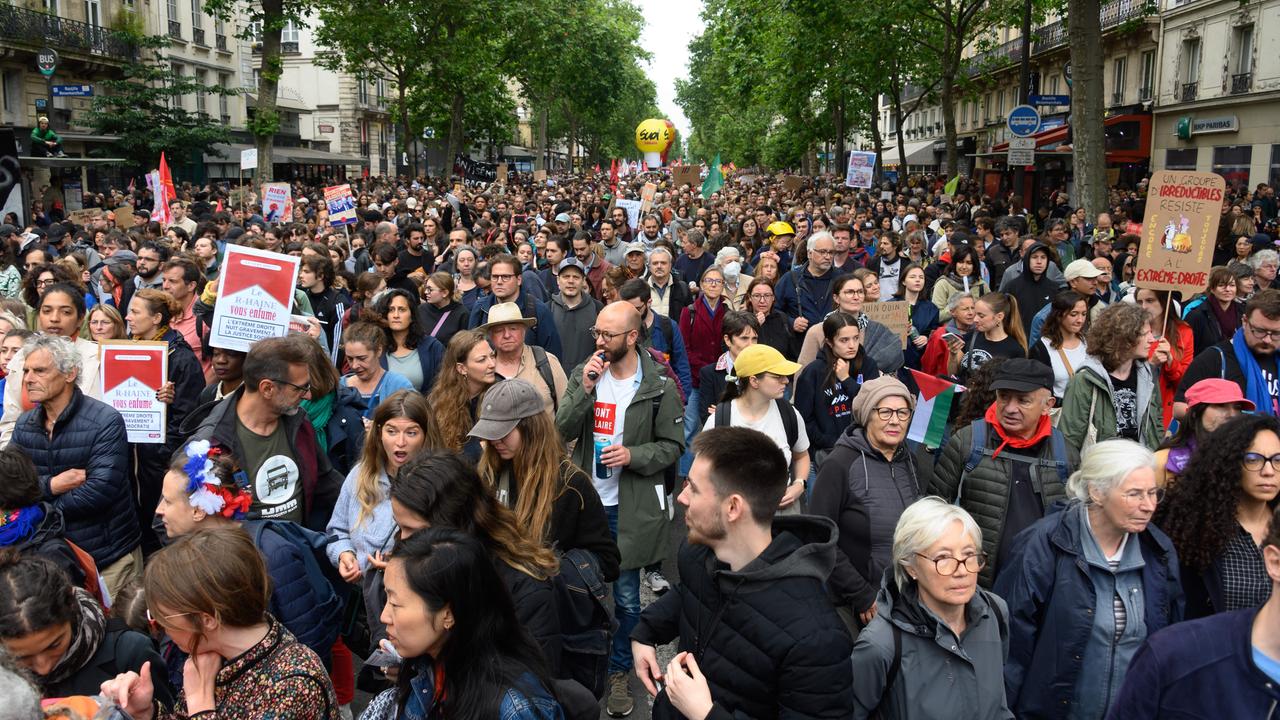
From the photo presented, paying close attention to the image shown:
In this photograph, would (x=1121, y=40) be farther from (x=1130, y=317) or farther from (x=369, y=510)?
(x=369, y=510)

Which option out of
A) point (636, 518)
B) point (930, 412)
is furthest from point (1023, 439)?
point (636, 518)

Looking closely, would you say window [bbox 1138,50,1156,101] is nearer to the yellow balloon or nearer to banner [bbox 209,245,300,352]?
the yellow balloon

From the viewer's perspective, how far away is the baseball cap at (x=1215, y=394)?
13.9 ft

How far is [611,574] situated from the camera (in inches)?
154

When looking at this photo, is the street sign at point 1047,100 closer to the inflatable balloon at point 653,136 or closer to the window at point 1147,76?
the window at point 1147,76

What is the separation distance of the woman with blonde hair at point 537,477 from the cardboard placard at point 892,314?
4.43 m

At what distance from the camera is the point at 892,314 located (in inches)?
314

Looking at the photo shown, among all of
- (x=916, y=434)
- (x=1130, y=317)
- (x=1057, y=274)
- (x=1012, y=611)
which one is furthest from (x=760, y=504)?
(x=1057, y=274)

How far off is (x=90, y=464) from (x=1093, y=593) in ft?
13.9

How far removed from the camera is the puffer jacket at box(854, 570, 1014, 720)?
2.94 metres

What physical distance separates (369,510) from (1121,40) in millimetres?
37569

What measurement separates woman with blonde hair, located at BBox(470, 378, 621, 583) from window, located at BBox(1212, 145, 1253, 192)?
28501mm

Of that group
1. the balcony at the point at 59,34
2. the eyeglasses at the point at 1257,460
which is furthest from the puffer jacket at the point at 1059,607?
the balcony at the point at 59,34

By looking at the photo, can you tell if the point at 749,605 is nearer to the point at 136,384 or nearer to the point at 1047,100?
the point at 136,384
